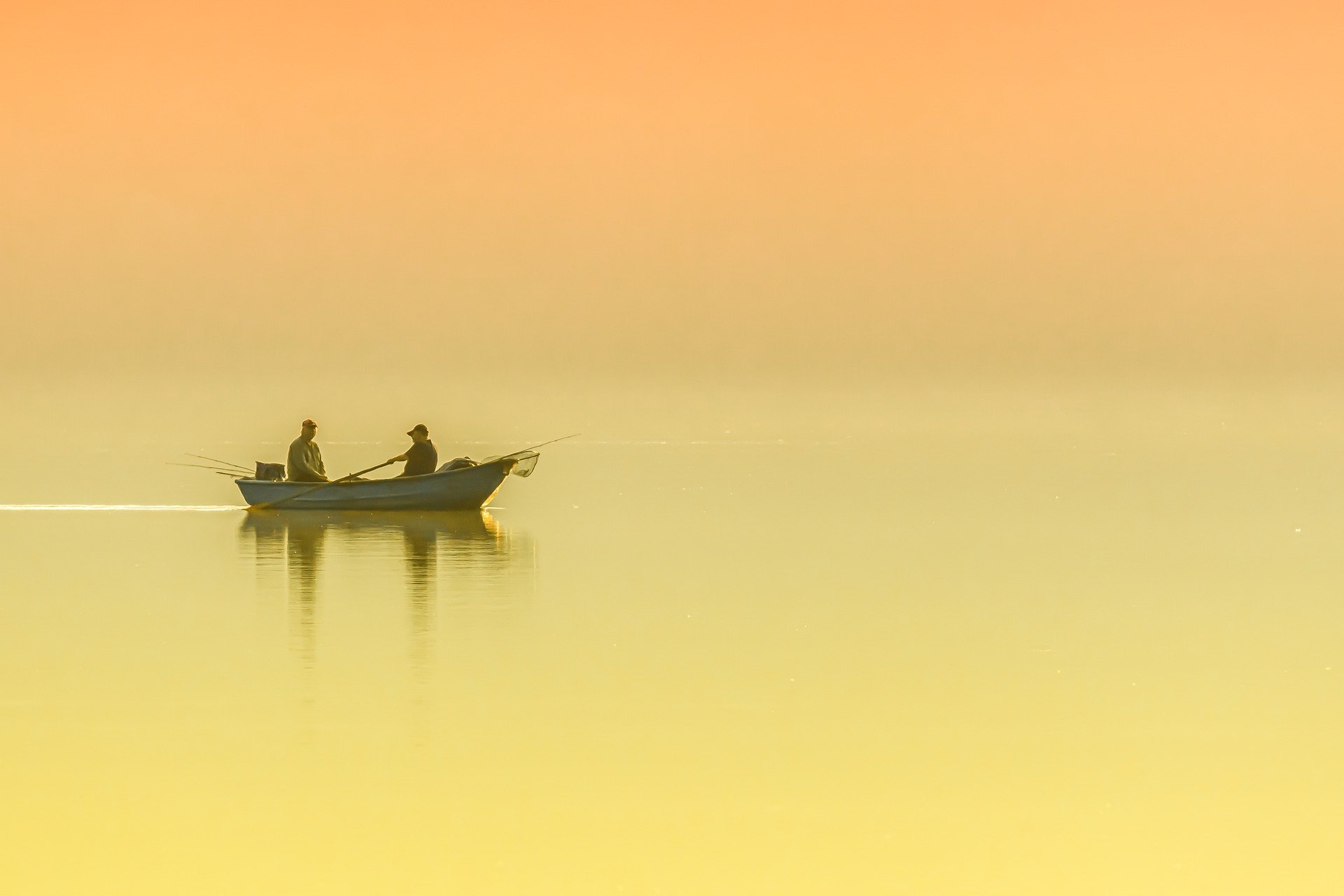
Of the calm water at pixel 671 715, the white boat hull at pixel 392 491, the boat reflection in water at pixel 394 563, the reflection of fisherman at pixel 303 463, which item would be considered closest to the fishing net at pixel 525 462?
the white boat hull at pixel 392 491

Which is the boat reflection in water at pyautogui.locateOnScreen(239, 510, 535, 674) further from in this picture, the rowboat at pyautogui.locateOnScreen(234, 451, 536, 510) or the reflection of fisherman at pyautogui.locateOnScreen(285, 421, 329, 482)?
the reflection of fisherman at pyautogui.locateOnScreen(285, 421, 329, 482)

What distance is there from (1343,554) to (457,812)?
64.2 feet

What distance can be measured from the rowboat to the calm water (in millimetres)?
3580

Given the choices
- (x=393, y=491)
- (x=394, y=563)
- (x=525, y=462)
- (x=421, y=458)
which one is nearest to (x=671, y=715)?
(x=394, y=563)

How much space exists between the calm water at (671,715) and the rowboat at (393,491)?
3.58m

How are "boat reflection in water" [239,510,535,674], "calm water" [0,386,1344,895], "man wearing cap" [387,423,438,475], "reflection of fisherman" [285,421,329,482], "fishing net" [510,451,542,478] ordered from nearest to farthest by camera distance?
"calm water" [0,386,1344,895], "boat reflection in water" [239,510,535,674], "reflection of fisherman" [285,421,329,482], "man wearing cap" [387,423,438,475], "fishing net" [510,451,542,478]

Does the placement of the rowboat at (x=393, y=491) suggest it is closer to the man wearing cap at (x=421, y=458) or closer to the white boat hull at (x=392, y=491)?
the white boat hull at (x=392, y=491)

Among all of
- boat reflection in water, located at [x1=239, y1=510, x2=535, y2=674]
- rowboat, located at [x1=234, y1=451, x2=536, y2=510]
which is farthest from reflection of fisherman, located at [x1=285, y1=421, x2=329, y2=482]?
boat reflection in water, located at [x1=239, y1=510, x2=535, y2=674]

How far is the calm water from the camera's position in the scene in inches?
375

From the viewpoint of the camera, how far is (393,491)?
109 feet

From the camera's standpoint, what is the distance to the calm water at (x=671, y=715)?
9.52 meters

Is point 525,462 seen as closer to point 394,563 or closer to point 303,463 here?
point 303,463

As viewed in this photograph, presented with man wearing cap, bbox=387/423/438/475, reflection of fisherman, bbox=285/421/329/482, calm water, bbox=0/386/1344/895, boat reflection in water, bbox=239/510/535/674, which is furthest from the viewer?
man wearing cap, bbox=387/423/438/475

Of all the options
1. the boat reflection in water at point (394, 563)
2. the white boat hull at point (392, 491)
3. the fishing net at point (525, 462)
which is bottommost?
the boat reflection in water at point (394, 563)
